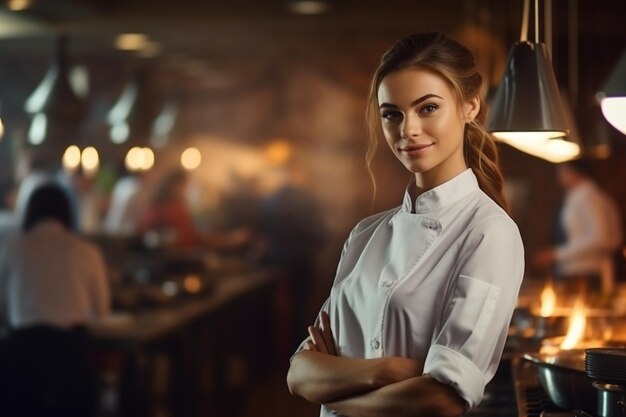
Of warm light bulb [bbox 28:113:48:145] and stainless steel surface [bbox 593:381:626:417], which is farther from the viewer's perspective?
warm light bulb [bbox 28:113:48:145]

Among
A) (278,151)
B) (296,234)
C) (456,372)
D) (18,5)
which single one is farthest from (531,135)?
(278,151)

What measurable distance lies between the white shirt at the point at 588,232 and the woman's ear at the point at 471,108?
22.3 ft

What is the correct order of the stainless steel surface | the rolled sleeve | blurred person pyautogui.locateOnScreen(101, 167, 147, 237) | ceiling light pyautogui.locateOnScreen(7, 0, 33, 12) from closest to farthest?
the rolled sleeve
the stainless steel surface
ceiling light pyautogui.locateOnScreen(7, 0, 33, 12)
blurred person pyautogui.locateOnScreen(101, 167, 147, 237)

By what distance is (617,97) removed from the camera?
97.8 inches

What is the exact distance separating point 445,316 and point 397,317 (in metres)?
0.10

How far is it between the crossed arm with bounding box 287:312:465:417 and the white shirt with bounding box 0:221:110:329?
3869mm

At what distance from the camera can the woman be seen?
75.0 inches

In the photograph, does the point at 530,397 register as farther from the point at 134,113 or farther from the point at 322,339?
the point at 134,113

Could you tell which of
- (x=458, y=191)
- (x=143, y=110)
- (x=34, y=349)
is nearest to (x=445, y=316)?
(x=458, y=191)

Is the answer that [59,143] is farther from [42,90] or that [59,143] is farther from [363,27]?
[42,90]

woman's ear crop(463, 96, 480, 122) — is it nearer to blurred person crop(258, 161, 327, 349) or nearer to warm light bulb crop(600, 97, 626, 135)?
warm light bulb crop(600, 97, 626, 135)

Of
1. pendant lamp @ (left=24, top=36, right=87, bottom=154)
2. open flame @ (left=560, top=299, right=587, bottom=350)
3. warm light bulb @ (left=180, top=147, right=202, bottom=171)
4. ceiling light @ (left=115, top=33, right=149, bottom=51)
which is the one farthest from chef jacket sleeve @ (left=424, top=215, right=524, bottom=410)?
warm light bulb @ (left=180, top=147, right=202, bottom=171)

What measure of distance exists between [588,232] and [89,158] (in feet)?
20.7

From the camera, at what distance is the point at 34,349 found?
5.76 metres
